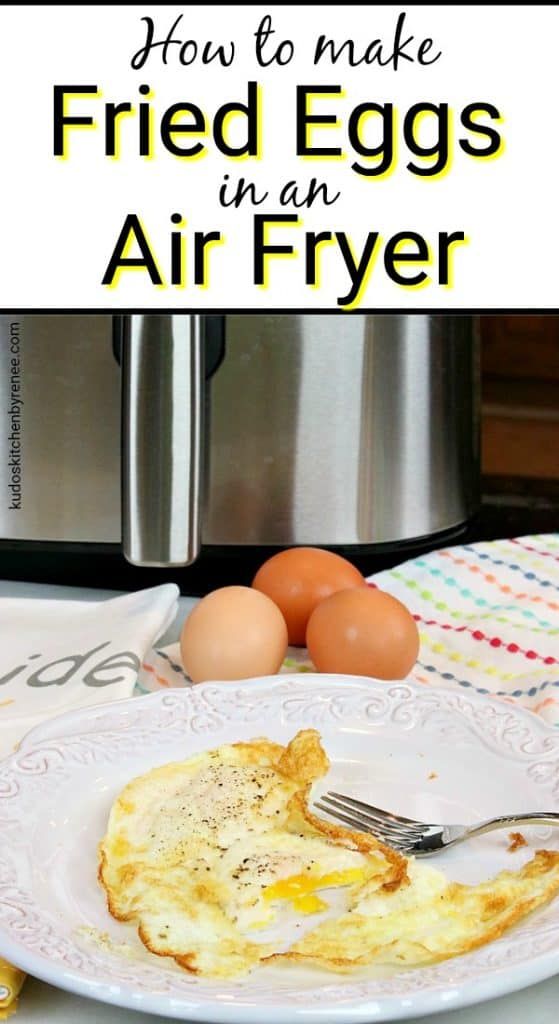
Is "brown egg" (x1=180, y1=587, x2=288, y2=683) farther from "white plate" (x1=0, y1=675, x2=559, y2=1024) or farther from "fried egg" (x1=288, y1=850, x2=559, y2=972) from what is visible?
"fried egg" (x1=288, y1=850, x2=559, y2=972)

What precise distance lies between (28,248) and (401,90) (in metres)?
0.24

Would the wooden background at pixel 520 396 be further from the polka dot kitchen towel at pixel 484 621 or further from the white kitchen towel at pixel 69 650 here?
the white kitchen towel at pixel 69 650

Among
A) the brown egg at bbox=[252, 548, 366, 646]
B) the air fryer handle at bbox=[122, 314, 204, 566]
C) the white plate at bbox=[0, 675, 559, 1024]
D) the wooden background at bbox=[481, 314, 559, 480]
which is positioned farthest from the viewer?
the wooden background at bbox=[481, 314, 559, 480]

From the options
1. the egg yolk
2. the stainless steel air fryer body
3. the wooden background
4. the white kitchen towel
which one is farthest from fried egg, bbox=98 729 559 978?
the wooden background

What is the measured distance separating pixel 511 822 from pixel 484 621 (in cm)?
28

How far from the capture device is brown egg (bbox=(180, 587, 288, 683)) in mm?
588

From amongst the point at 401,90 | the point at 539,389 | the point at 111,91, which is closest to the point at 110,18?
the point at 111,91

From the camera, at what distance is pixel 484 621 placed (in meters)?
0.69

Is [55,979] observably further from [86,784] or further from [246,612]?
[246,612]

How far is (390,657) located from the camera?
0.60 metres

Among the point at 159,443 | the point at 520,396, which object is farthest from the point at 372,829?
the point at 520,396

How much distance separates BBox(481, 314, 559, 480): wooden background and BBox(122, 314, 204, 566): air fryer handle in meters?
0.44

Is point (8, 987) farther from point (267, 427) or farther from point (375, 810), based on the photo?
point (267, 427)

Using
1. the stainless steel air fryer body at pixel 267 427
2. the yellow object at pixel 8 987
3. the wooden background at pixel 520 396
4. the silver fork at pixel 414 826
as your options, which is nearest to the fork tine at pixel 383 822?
the silver fork at pixel 414 826
